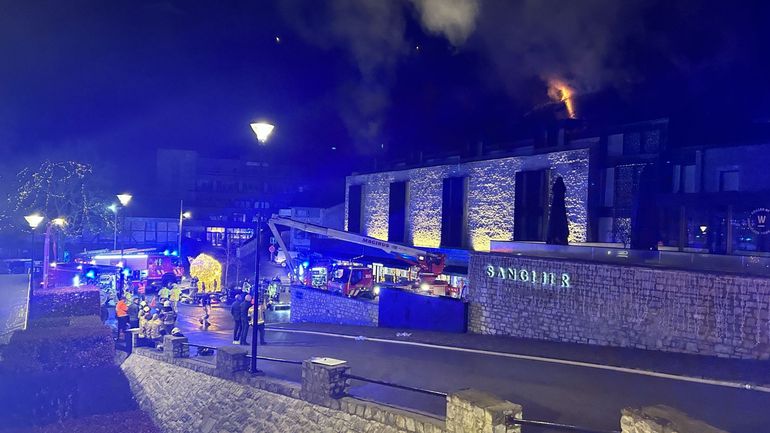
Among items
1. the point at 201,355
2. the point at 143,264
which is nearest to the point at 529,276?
the point at 201,355

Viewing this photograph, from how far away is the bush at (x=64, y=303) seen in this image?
2153cm

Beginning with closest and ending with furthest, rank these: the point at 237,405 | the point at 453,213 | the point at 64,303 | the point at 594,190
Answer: the point at 237,405, the point at 594,190, the point at 64,303, the point at 453,213

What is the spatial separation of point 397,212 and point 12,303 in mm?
21622

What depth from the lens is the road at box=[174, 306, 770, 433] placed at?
9.20m

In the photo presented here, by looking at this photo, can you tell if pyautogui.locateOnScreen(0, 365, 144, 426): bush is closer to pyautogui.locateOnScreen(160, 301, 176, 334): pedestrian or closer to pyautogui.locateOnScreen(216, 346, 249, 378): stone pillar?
pyautogui.locateOnScreen(160, 301, 176, 334): pedestrian

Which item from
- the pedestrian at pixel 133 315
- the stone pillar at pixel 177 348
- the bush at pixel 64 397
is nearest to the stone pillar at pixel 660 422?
the stone pillar at pixel 177 348

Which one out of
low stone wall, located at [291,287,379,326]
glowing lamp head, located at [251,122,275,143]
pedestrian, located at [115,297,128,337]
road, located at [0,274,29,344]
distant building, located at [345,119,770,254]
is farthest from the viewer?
low stone wall, located at [291,287,379,326]

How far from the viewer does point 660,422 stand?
5973mm

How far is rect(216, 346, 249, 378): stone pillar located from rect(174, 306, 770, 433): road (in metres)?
0.73

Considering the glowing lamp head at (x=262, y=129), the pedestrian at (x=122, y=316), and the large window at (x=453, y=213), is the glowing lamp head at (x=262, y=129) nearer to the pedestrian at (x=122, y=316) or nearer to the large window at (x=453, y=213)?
the pedestrian at (x=122, y=316)

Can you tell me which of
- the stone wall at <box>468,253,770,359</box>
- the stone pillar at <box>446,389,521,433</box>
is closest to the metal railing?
the stone wall at <box>468,253,770,359</box>

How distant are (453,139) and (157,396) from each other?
75.1 feet

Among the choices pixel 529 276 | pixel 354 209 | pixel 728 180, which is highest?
pixel 728 180

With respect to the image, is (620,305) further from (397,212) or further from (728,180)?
(397,212)
